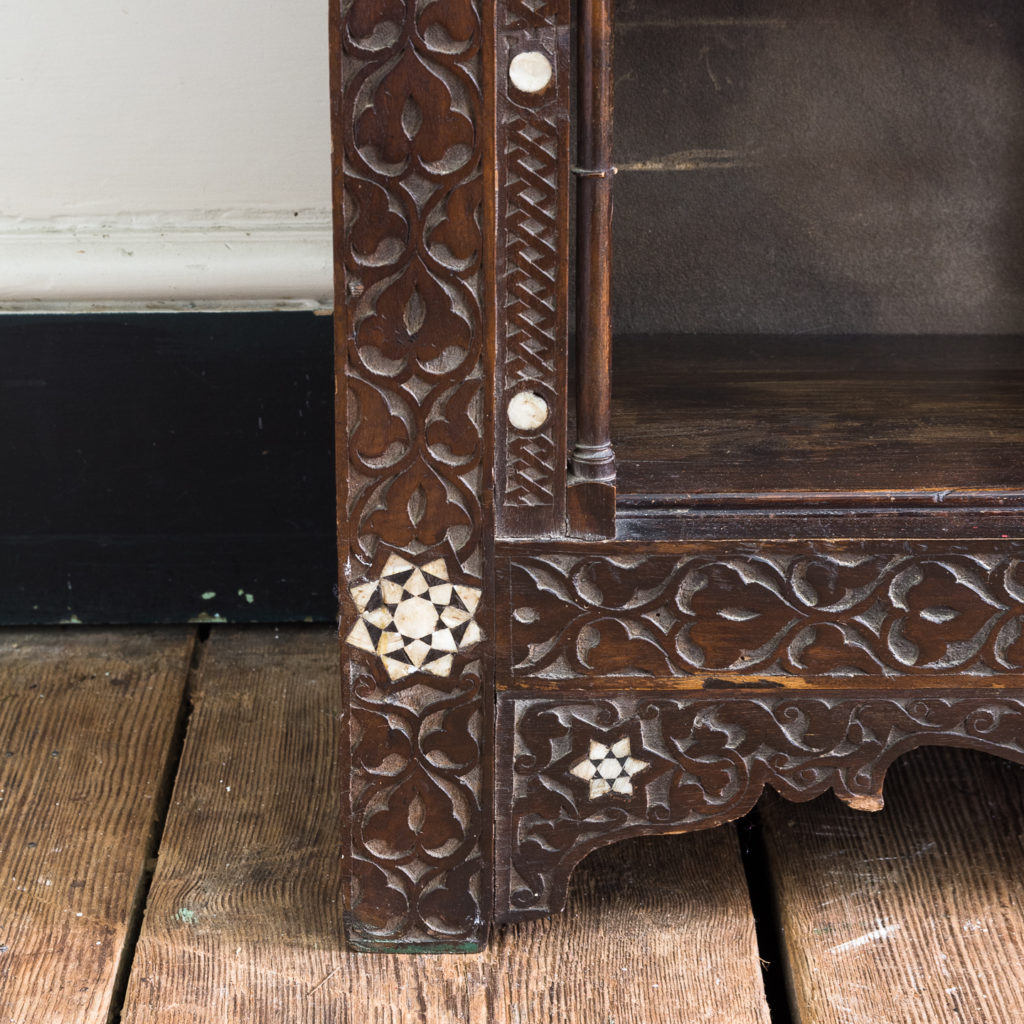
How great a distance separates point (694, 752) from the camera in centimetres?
85

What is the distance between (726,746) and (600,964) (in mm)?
179

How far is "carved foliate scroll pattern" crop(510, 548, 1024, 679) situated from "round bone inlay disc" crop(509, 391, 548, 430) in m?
0.09

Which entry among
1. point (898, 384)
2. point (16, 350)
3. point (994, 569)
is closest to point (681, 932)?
point (994, 569)

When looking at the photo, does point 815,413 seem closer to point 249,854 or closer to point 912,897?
point 912,897

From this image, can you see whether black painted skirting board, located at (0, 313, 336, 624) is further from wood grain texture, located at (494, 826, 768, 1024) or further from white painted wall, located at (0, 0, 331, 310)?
wood grain texture, located at (494, 826, 768, 1024)

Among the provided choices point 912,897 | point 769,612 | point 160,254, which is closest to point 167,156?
point 160,254

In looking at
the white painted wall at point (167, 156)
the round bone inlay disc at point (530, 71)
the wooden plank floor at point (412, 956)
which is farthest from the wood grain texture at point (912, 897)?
the white painted wall at point (167, 156)

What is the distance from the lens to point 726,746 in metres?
0.85

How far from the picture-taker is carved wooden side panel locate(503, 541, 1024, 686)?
0.80 meters

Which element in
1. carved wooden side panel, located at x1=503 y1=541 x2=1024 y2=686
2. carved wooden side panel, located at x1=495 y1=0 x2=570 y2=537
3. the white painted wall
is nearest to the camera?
carved wooden side panel, located at x1=495 y1=0 x2=570 y2=537

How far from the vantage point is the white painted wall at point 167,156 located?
3.98 feet

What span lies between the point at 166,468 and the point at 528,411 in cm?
67

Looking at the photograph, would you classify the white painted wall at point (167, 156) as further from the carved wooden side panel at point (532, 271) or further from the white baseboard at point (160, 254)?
the carved wooden side panel at point (532, 271)

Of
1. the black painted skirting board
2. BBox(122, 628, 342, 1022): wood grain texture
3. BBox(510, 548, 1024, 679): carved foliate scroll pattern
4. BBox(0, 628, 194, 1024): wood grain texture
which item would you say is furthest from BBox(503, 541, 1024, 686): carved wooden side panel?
the black painted skirting board
